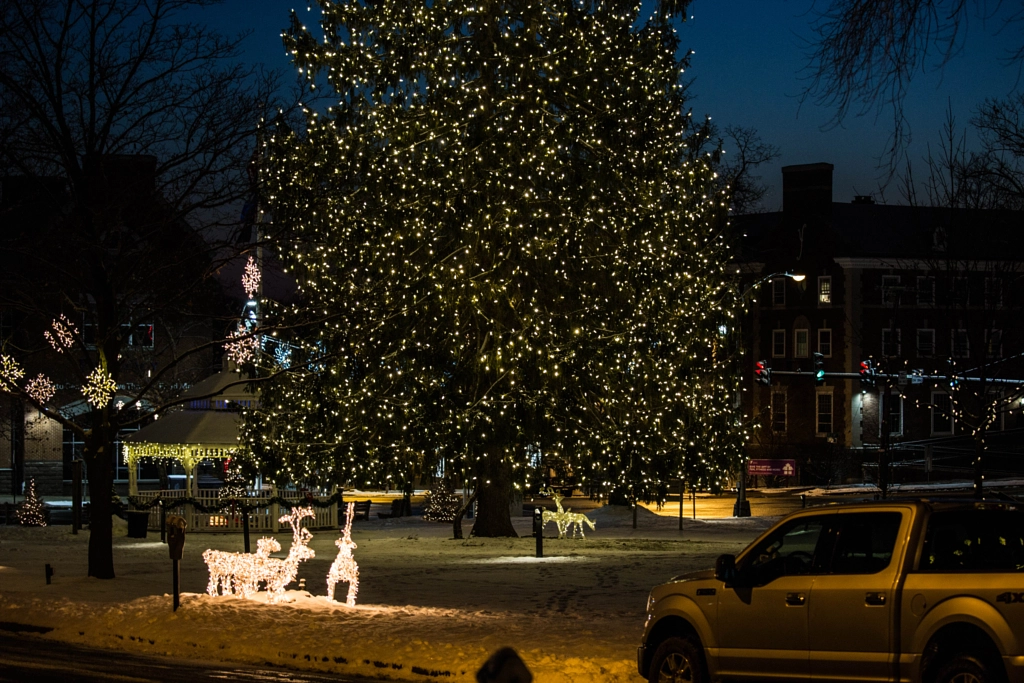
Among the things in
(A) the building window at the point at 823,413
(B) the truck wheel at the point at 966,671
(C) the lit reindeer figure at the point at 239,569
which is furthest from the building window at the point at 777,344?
(B) the truck wheel at the point at 966,671

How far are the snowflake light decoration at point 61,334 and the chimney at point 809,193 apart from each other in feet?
Result: 168

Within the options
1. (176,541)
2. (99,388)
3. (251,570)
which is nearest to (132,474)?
(99,388)

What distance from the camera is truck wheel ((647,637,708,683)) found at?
988 centimetres

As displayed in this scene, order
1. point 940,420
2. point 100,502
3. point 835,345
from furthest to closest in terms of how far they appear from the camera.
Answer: point 835,345 < point 940,420 < point 100,502

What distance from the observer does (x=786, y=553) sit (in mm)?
9812

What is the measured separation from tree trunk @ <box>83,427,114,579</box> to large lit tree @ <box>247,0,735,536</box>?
18.6 ft

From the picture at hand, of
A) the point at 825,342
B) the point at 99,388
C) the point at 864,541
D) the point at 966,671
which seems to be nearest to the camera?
the point at 966,671

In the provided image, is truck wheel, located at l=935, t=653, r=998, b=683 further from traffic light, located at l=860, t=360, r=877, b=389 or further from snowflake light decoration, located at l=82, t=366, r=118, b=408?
traffic light, located at l=860, t=360, r=877, b=389

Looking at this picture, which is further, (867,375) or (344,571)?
(867,375)

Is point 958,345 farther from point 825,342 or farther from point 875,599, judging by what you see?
point 825,342

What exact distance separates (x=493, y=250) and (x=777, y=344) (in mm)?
45002

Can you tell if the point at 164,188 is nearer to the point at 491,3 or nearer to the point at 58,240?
the point at 58,240

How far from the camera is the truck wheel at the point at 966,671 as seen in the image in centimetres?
777

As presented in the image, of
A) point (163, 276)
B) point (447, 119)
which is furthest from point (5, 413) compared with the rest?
point (447, 119)
